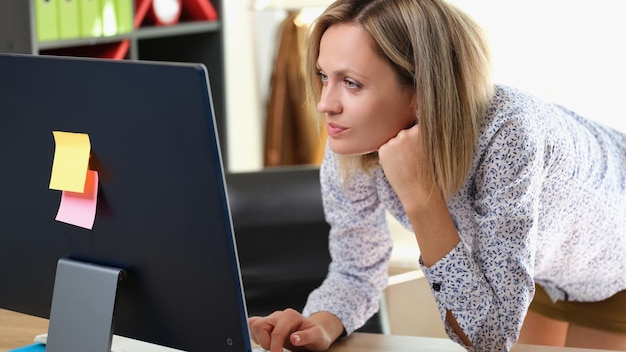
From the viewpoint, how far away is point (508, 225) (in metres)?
1.39

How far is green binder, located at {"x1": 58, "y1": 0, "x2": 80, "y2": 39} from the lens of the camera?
110 inches

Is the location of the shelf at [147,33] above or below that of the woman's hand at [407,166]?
above

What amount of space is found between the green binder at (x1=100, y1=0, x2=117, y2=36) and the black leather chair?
1241 mm

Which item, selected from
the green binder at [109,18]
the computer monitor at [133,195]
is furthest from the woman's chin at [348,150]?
the green binder at [109,18]

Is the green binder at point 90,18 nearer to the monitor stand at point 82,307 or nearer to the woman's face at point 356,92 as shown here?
the woman's face at point 356,92

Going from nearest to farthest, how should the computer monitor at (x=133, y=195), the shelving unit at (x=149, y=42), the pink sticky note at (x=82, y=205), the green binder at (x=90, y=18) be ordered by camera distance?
the computer monitor at (x=133, y=195) → the pink sticky note at (x=82, y=205) → the shelving unit at (x=149, y=42) → the green binder at (x=90, y=18)

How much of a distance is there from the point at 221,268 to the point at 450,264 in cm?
46

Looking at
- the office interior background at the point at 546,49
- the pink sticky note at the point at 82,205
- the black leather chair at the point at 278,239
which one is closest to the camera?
the pink sticky note at the point at 82,205

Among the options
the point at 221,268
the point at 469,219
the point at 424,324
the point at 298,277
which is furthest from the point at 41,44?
the point at 221,268

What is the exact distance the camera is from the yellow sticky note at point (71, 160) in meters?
1.12

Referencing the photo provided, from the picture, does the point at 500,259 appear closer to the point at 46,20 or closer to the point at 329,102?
the point at 329,102

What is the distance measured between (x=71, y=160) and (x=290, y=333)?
489mm

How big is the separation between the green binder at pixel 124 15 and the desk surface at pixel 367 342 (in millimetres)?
1694

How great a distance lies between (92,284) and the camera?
117 cm
